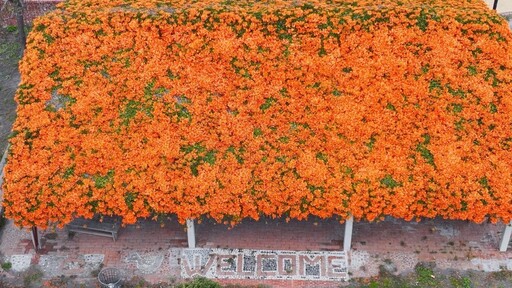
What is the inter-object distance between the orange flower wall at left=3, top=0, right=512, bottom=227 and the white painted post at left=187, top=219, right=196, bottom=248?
1416 millimetres

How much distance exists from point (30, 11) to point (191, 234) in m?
16.2

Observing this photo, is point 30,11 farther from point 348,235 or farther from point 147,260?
point 348,235

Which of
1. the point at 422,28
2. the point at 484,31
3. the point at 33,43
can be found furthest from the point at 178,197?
the point at 484,31

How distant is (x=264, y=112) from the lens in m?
16.5

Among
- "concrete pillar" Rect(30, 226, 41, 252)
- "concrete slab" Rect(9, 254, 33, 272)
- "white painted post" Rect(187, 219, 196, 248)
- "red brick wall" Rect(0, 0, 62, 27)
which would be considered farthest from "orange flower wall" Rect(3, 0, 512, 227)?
"red brick wall" Rect(0, 0, 62, 27)

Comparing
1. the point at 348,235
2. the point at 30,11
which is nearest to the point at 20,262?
the point at 348,235

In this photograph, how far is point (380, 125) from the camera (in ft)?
53.2

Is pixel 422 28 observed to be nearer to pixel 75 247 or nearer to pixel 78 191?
pixel 78 191

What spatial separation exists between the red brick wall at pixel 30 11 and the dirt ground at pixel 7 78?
44 centimetres

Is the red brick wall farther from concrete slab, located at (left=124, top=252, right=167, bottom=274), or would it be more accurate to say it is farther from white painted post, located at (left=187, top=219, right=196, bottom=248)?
white painted post, located at (left=187, top=219, right=196, bottom=248)

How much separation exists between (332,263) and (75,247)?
7.82m

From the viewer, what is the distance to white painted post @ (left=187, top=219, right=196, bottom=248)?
662 inches

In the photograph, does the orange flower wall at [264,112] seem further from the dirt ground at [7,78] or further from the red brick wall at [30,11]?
the red brick wall at [30,11]

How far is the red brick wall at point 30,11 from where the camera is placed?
1074 inches
